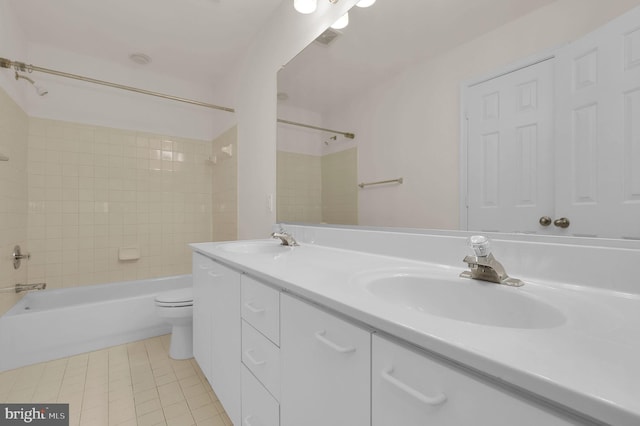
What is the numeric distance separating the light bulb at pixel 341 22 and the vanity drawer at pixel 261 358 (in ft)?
4.68

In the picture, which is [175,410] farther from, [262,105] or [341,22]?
[341,22]

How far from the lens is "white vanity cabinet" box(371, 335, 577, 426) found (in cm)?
33

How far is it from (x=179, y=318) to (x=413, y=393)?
1.80 metres

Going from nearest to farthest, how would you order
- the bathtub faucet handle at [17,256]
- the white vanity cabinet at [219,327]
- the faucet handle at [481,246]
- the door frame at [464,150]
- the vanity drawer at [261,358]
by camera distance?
the faucet handle at [481,246]
the vanity drawer at [261,358]
the door frame at [464,150]
the white vanity cabinet at [219,327]
the bathtub faucet handle at [17,256]

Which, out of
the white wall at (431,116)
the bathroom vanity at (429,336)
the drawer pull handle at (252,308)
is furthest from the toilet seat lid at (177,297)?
the white wall at (431,116)

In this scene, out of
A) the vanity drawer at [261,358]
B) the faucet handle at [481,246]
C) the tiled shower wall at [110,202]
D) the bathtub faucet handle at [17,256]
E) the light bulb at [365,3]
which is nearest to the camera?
the faucet handle at [481,246]

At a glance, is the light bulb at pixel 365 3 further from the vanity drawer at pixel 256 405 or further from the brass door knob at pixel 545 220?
the vanity drawer at pixel 256 405

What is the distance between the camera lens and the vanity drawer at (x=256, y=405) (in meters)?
0.83

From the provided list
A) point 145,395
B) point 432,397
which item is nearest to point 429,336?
point 432,397

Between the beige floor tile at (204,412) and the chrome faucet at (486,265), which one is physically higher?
the chrome faucet at (486,265)

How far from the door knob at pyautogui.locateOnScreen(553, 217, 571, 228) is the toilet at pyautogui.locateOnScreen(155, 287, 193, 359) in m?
1.92

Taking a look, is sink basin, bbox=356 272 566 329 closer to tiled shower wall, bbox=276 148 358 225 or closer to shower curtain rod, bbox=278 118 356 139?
tiled shower wall, bbox=276 148 358 225

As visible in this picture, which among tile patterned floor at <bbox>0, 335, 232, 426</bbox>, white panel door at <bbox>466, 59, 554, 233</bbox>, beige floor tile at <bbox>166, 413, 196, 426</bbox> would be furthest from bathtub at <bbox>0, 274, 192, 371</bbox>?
white panel door at <bbox>466, 59, 554, 233</bbox>

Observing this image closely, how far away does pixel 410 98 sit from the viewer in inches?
43.0
